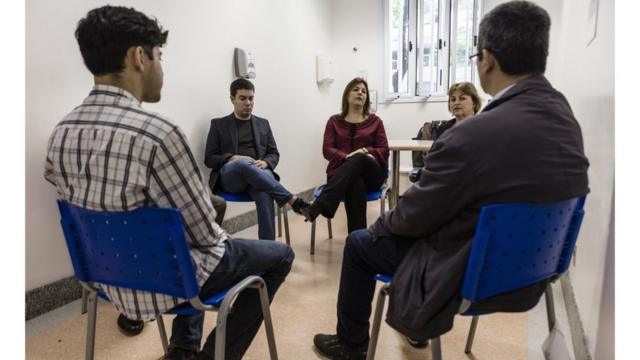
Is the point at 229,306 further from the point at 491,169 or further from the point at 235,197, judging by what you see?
the point at 235,197

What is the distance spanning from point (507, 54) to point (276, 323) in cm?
148

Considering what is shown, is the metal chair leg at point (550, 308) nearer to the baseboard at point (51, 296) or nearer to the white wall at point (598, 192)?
the white wall at point (598, 192)

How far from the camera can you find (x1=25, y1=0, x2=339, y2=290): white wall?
190 cm

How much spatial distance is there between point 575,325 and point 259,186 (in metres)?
1.83

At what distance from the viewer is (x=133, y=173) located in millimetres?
1019

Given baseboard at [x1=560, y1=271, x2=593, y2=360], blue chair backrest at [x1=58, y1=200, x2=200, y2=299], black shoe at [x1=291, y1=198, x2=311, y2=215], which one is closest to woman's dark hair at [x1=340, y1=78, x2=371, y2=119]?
black shoe at [x1=291, y1=198, x2=311, y2=215]

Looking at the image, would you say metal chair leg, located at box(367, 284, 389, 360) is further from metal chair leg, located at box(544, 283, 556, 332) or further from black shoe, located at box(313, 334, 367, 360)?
metal chair leg, located at box(544, 283, 556, 332)

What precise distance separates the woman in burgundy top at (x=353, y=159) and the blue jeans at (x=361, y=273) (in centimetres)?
114

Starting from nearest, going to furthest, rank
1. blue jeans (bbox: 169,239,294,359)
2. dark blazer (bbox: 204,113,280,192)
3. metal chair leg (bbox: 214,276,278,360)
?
metal chair leg (bbox: 214,276,278,360) → blue jeans (bbox: 169,239,294,359) → dark blazer (bbox: 204,113,280,192)

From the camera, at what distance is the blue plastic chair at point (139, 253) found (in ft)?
3.21

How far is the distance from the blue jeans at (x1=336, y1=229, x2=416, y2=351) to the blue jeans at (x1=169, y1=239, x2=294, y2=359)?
23 cm

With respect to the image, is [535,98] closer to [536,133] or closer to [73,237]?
[536,133]

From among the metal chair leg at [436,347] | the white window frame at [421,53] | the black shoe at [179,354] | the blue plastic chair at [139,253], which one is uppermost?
the white window frame at [421,53]

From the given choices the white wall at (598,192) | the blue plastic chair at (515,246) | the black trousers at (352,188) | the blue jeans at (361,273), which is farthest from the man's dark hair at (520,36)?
the black trousers at (352,188)
